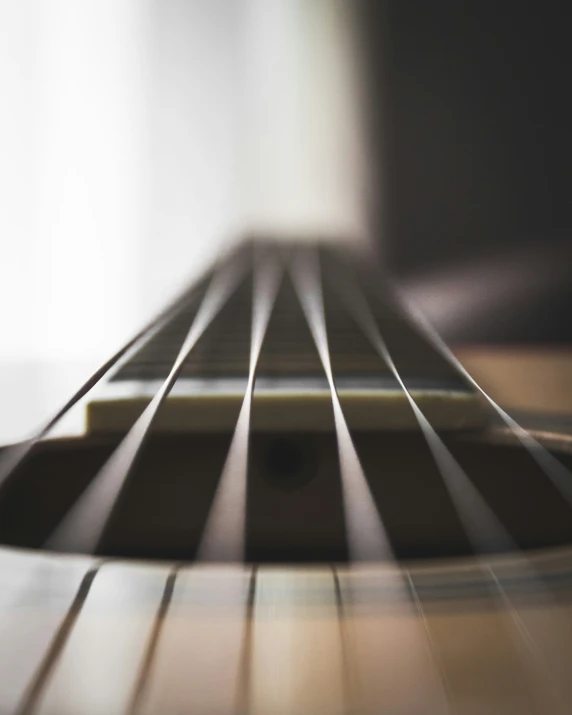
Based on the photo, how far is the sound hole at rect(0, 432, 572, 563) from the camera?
0.38 metres

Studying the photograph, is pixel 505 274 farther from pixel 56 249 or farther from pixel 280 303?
pixel 56 249

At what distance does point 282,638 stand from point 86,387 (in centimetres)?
29

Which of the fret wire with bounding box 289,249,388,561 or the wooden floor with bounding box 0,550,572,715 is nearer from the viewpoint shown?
the wooden floor with bounding box 0,550,572,715

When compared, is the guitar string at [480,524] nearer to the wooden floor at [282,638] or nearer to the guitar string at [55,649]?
the wooden floor at [282,638]

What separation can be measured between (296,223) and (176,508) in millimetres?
1425

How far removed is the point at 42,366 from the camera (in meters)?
0.92

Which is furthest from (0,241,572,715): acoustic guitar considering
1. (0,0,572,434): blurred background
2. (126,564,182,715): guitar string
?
(0,0,572,434): blurred background

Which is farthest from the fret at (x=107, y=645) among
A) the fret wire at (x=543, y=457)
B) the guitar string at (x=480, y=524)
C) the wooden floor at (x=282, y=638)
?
the fret wire at (x=543, y=457)

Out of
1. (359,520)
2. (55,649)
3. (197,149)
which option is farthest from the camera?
(197,149)

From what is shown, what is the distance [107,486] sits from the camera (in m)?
0.37

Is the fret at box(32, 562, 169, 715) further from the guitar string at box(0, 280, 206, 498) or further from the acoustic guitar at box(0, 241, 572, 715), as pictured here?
the guitar string at box(0, 280, 206, 498)

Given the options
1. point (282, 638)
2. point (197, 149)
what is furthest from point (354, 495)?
point (197, 149)

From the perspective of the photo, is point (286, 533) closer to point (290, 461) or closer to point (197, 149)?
point (290, 461)

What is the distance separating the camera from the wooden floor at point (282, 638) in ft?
0.65
